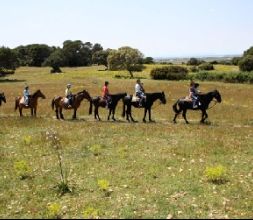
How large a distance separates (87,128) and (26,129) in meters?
4.01

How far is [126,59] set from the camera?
340 ft

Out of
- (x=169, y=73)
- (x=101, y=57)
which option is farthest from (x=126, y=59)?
(x=101, y=57)

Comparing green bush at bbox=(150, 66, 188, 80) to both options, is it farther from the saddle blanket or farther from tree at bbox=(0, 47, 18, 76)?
the saddle blanket

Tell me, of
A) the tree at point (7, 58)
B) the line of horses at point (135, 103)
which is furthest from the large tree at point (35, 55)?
the line of horses at point (135, 103)

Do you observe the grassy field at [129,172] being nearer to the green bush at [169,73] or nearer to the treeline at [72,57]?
the green bush at [169,73]

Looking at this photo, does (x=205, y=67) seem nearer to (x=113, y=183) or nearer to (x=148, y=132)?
(x=148, y=132)

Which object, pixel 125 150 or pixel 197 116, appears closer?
pixel 125 150

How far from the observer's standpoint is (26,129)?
29.4 meters

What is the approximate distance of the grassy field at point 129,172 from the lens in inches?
559

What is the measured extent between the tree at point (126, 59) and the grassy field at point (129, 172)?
7482 centimetres

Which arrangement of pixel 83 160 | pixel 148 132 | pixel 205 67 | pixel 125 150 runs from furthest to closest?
pixel 205 67 < pixel 148 132 < pixel 125 150 < pixel 83 160

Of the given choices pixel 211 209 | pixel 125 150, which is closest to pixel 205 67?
pixel 125 150

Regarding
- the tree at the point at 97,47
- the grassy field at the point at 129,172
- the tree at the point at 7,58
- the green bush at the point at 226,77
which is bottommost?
the green bush at the point at 226,77

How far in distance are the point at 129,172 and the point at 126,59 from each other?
285 feet
